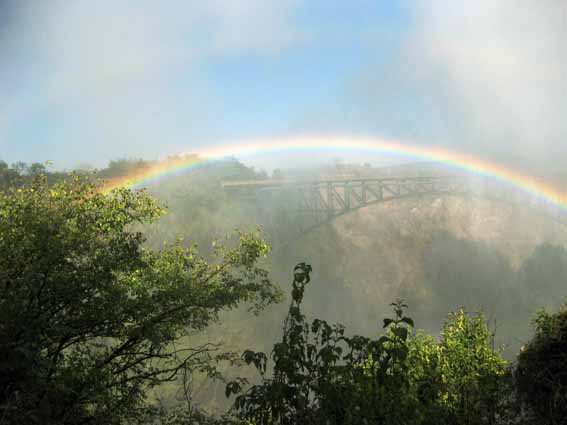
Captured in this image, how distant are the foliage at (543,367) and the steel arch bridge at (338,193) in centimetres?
2518

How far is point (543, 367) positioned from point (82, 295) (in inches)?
392

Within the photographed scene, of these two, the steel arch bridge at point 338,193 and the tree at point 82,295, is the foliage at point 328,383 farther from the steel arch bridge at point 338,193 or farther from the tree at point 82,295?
the steel arch bridge at point 338,193

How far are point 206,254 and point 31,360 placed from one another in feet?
207

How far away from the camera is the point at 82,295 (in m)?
9.40

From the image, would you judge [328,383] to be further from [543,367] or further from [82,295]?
[543,367]

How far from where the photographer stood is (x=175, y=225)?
227ft

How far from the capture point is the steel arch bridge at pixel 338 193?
1757 inches

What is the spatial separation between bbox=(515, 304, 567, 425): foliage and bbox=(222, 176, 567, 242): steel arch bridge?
991 inches

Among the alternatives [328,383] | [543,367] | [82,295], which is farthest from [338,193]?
[328,383]

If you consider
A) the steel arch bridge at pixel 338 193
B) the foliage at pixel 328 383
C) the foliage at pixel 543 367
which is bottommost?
the foliage at pixel 543 367

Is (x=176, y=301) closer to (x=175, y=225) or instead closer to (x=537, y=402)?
(x=537, y=402)

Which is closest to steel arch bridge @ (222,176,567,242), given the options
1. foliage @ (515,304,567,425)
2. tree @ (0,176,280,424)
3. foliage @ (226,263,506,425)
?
foliage @ (515,304,567,425)

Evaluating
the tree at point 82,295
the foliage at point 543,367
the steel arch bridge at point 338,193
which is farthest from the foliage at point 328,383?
the steel arch bridge at point 338,193

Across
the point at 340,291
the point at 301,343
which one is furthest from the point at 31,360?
the point at 340,291
